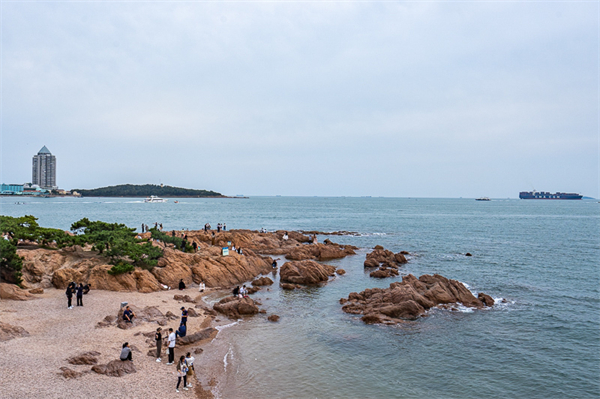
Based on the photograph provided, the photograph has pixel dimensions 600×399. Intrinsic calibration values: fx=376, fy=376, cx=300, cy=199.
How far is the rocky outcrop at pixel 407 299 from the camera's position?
30.9 m

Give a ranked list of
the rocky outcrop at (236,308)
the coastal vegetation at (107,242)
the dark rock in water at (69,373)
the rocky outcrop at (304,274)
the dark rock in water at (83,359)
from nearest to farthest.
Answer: the dark rock in water at (69,373), the dark rock in water at (83,359), the rocky outcrop at (236,308), the coastal vegetation at (107,242), the rocky outcrop at (304,274)

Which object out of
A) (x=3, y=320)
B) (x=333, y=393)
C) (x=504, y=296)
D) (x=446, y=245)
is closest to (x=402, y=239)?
(x=446, y=245)

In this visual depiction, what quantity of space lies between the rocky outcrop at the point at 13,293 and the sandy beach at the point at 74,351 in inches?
31.2

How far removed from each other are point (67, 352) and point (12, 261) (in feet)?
47.7

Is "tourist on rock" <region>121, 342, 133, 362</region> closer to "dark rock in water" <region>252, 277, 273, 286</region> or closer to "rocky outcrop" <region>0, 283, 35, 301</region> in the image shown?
"rocky outcrop" <region>0, 283, 35, 301</region>

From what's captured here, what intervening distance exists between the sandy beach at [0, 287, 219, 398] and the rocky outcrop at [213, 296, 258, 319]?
7.79 ft

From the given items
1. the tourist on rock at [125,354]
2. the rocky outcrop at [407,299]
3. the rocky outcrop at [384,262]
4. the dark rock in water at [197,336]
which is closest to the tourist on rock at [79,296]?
the dark rock in water at [197,336]

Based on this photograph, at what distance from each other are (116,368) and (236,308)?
12804 mm

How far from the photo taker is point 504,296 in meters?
38.4

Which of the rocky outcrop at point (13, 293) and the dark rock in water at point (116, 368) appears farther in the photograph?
the rocky outcrop at point (13, 293)

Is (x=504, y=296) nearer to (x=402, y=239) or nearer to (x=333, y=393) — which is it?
(x=333, y=393)

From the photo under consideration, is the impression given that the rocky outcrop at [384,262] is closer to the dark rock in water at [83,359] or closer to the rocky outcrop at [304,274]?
the rocky outcrop at [304,274]

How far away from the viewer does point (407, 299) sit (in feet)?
105

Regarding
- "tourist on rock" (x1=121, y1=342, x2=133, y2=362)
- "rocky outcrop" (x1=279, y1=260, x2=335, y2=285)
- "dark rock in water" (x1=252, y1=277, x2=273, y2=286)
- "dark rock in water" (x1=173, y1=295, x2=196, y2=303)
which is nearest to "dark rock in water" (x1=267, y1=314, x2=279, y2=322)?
"dark rock in water" (x1=173, y1=295, x2=196, y2=303)
